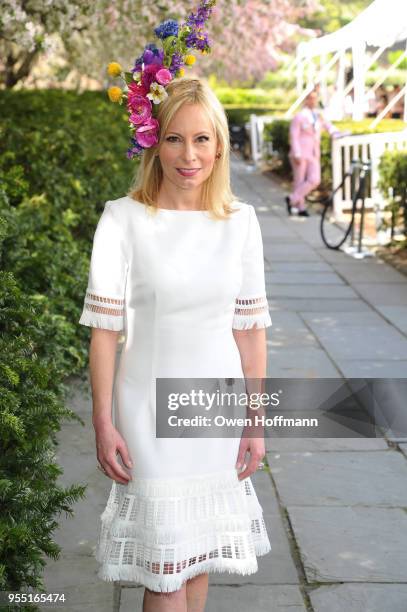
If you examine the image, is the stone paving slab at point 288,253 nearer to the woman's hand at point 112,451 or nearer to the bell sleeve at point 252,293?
the bell sleeve at point 252,293

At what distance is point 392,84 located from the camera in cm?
3750

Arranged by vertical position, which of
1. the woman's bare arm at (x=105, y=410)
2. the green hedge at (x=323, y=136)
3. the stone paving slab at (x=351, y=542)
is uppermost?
the woman's bare arm at (x=105, y=410)

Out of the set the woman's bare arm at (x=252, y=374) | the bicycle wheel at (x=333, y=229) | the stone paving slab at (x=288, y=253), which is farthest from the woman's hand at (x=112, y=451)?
the bicycle wheel at (x=333, y=229)

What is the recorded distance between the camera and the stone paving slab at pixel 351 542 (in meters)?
3.75

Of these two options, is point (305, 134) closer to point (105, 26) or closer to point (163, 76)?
point (105, 26)

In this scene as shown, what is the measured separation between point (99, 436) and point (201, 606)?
611 mm

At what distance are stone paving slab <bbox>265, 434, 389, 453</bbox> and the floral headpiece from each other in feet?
8.91

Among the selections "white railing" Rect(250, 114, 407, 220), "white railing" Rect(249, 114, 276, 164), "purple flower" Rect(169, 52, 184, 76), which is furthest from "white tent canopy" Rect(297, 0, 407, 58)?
"purple flower" Rect(169, 52, 184, 76)

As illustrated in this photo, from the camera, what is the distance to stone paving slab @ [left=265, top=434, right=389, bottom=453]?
5.19 metres

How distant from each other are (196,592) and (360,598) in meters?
0.97

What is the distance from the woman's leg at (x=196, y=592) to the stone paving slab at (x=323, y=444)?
239 centimetres

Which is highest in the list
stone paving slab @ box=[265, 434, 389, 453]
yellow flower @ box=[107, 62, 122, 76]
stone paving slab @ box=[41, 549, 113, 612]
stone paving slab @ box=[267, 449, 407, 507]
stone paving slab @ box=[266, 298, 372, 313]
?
yellow flower @ box=[107, 62, 122, 76]

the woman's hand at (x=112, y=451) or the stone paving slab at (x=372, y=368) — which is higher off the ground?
the woman's hand at (x=112, y=451)

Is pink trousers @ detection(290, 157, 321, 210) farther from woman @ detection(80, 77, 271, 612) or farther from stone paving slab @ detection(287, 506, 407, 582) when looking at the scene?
woman @ detection(80, 77, 271, 612)
